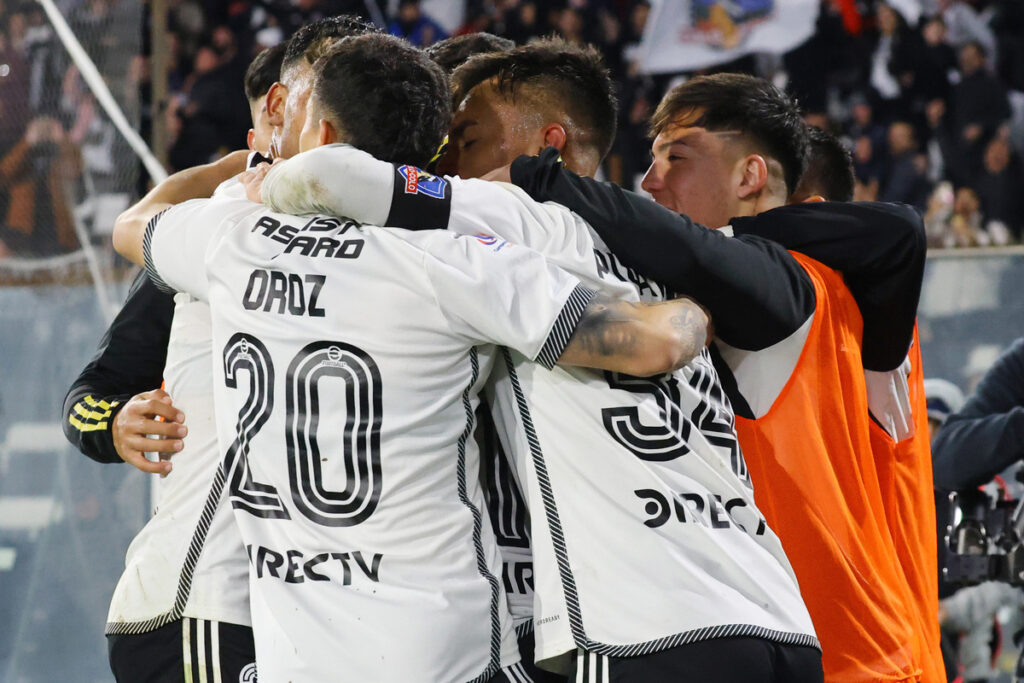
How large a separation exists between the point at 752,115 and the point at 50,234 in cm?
329

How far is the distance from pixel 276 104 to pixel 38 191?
2421 mm

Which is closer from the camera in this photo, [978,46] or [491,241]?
[491,241]

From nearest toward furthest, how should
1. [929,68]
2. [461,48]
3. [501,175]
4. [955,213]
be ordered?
[501,175] < [461,48] < [955,213] < [929,68]

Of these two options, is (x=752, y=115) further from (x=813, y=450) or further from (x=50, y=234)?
(x=50, y=234)

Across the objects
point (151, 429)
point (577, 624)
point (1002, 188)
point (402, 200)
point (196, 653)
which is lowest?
point (1002, 188)

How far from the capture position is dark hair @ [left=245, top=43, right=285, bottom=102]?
2.97 meters

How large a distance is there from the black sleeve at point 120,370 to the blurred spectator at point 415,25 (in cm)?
722

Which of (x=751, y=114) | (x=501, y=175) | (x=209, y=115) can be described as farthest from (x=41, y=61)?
(x=209, y=115)

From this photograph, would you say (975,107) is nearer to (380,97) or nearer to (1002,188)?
(1002,188)

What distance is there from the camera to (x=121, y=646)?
2.28 meters

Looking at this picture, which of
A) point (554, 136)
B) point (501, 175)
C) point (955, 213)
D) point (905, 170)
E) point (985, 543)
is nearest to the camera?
point (501, 175)

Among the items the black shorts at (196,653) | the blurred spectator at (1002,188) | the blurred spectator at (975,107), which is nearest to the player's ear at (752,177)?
the black shorts at (196,653)

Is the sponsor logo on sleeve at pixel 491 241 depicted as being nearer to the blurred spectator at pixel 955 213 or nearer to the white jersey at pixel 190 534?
the white jersey at pixel 190 534

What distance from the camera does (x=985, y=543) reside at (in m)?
3.79
